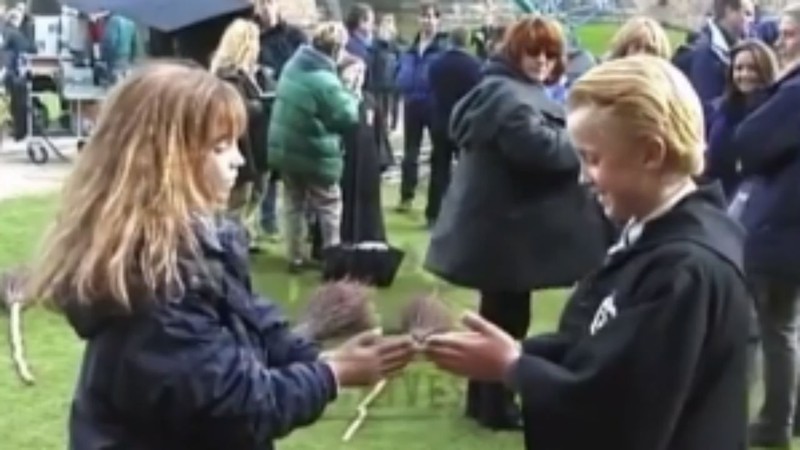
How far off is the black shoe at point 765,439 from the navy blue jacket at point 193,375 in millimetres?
3420

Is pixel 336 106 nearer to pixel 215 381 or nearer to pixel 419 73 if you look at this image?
pixel 419 73

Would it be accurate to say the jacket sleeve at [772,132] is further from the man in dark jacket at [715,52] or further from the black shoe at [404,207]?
the black shoe at [404,207]

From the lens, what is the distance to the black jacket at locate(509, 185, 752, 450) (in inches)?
93.7

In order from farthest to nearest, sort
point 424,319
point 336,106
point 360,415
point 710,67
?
point 336,106
point 710,67
point 360,415
point 424,319

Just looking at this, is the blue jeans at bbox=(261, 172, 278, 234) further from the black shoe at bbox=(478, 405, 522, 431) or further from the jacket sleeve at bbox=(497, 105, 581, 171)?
the jacket sleeve at bbox=(497, 105, 581, 171)

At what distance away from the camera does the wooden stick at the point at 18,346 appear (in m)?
6.82

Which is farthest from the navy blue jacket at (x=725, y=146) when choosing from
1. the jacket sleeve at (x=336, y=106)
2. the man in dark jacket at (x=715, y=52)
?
the jacket sleeve at (x=336, y=106)

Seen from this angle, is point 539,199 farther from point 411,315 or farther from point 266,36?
point 266,36

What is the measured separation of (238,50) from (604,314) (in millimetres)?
6639

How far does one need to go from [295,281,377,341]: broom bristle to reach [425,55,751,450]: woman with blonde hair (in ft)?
3.33

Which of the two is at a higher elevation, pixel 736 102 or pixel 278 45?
pixel 736 102

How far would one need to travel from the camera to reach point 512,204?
576cm

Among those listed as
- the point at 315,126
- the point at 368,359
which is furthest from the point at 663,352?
the point at 315,126

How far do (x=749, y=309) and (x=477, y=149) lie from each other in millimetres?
3312
